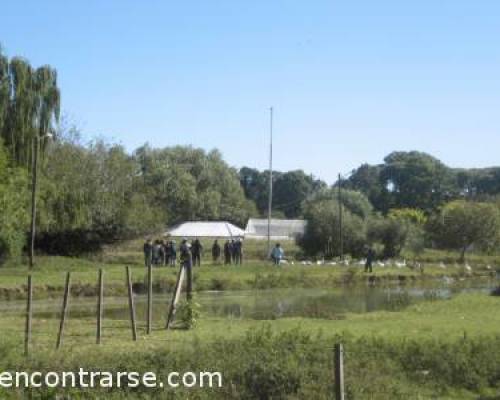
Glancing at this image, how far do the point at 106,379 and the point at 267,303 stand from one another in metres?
20.9

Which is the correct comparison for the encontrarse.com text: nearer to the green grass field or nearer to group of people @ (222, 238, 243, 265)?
the green grass field

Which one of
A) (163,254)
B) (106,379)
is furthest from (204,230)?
(106,379)

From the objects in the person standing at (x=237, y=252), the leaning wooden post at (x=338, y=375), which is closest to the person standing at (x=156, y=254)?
the person standing at (x=237, y=252)

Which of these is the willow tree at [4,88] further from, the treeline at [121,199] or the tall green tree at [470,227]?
the tall green tree at [470,227]

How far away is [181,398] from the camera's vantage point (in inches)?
497

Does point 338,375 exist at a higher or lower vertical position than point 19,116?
lower

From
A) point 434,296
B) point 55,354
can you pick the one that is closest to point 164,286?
point 434,296

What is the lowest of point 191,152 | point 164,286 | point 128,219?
point 164,286

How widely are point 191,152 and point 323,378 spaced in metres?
91.9

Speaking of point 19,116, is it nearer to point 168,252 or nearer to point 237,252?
point 168,252

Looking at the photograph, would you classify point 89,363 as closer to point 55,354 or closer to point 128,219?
point 55,354

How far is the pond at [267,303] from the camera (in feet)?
92.3

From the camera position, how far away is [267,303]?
33.7 m

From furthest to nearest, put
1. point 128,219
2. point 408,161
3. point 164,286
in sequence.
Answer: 1. point 408,161
2. point 128,219
3. point 164,286
